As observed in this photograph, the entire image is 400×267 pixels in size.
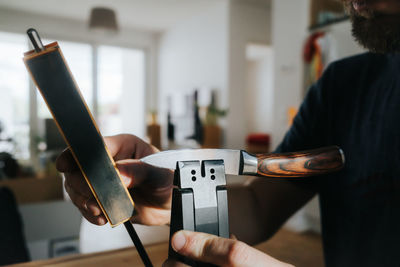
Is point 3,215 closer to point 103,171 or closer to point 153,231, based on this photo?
point 153,231

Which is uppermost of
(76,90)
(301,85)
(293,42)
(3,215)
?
(293,42)

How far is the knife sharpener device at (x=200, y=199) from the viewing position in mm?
212

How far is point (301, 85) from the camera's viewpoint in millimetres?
2100

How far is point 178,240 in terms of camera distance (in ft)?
0.68

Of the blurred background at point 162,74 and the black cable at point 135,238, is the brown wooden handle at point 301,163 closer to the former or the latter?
the black cable at point 135,238

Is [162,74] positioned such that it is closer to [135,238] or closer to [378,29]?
[378,29]

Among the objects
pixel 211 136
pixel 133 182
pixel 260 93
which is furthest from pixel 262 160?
pixel 260 93

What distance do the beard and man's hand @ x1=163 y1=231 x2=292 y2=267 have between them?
34cm

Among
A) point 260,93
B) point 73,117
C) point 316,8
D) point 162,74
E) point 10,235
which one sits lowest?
point 10,235

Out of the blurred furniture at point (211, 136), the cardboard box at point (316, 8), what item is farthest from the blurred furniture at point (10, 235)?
the blurred furniture at point (211, 136)

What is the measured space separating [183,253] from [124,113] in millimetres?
4761

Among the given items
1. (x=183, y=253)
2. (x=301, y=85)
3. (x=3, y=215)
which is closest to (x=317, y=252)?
(x=183, y=253)

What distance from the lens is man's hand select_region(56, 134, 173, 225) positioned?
275 millimetres

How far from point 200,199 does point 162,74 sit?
453 centimetres
